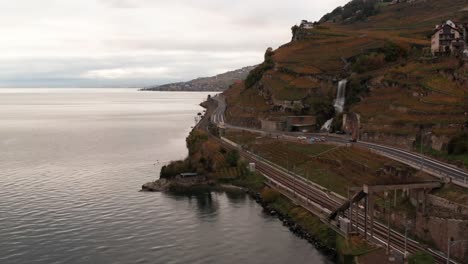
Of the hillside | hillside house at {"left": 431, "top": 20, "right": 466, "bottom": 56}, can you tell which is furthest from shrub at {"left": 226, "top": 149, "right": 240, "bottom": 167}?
hillside house at {"left": 431, "top": 20, "right": 466, "bottom": 56}

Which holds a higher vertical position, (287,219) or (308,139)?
(308,139)

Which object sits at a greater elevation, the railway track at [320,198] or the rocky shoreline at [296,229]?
the railway track at [320,198]

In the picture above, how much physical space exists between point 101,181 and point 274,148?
3490cm

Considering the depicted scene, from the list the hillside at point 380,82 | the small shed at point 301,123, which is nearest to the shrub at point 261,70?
the hillside at point 380,82

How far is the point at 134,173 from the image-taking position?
9200cm

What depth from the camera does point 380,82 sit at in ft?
315

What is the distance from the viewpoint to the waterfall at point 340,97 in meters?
104

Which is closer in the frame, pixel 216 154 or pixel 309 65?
pixel 216 154

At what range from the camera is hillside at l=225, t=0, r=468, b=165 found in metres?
72.8

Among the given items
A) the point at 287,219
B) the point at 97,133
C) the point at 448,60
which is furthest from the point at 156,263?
the point at 97,133

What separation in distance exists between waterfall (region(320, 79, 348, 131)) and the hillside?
54.2 inches

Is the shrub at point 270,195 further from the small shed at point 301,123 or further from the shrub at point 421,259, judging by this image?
the small shed at point 301,123

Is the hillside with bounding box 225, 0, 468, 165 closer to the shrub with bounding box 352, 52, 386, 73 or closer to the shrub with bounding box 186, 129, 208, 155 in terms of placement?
the shrub with bounding box 352, 52, 386, 73

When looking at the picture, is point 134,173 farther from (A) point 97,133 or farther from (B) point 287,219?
(A) point 97,133
